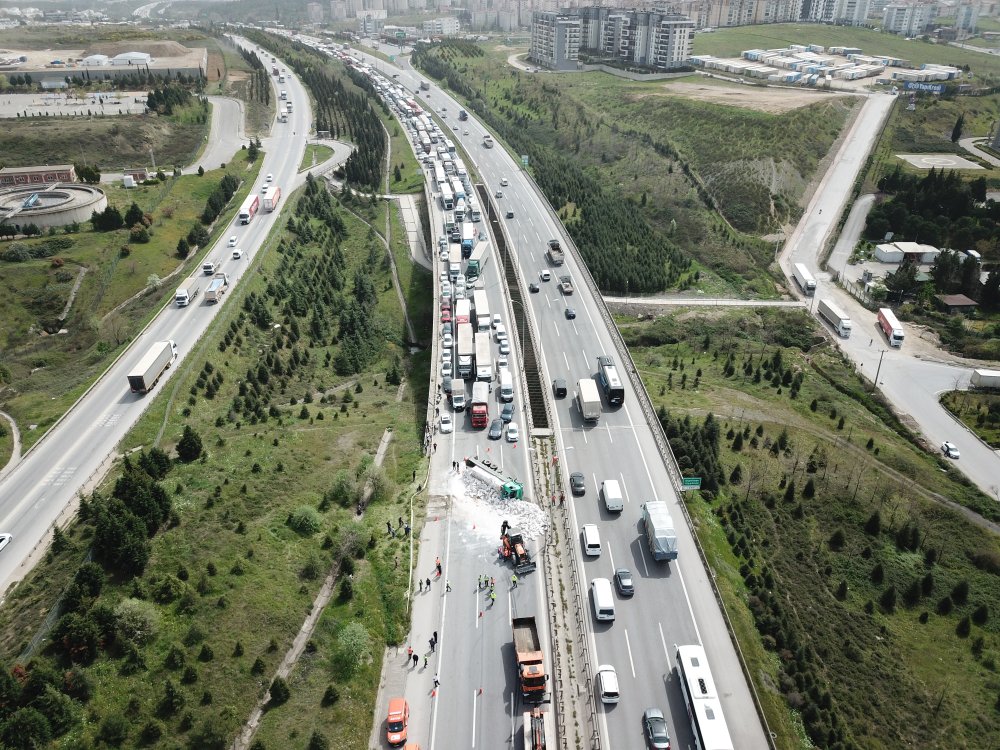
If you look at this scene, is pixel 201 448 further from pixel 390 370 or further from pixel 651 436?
pixel 651 436

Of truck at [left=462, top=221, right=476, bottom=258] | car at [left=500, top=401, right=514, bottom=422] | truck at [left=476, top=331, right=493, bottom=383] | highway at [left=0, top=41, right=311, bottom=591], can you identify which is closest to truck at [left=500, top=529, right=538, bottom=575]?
car at [left=500, top=401, right=514, bottom=422]

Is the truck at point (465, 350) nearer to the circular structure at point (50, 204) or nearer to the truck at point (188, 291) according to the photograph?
the truck at point (188, 291)

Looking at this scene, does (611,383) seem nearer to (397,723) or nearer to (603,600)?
(603,600)

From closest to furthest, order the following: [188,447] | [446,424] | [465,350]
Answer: [188,447] → [446,424] → [465,350]

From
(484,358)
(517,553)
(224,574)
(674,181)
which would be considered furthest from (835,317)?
(224,574)

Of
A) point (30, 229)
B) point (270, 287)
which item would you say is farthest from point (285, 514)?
point (30, 229)

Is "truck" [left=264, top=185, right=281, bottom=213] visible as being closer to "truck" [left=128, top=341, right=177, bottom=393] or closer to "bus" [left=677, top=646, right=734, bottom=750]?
"truck" [left=128, top=341, right=177, bottom=393]

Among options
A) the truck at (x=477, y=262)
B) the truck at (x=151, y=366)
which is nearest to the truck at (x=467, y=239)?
the truck at (x=477, y=262)

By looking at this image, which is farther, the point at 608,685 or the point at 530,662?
the point at 530,662
